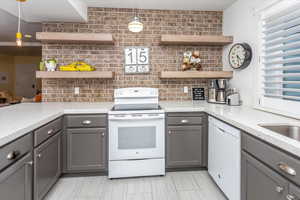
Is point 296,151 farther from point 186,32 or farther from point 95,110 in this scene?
point 186,32

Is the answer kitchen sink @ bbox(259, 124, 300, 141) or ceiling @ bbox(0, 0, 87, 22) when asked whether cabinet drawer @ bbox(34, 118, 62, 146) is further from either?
kitchen sink @ bbox(259, 124, 300, 141)

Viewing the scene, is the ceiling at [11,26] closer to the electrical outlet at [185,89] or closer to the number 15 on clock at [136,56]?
the number 15 on clock at [136,56]

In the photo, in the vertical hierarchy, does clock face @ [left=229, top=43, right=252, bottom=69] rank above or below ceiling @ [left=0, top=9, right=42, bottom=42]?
below

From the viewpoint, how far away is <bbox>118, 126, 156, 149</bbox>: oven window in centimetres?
242

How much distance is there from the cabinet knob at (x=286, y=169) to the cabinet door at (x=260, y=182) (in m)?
0.06

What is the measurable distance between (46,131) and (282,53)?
2.41 metres

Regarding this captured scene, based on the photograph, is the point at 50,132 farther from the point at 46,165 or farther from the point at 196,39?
the point at 196,39

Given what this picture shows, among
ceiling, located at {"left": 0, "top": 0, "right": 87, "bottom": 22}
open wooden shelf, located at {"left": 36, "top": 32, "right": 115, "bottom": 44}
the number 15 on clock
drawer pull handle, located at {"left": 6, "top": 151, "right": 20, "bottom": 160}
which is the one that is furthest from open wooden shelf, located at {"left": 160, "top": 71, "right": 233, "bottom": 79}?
drawer pull handle, located at {"left": 6, "top": 151, "right": 20, "bottom": 160}

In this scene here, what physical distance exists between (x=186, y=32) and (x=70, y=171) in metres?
2.64

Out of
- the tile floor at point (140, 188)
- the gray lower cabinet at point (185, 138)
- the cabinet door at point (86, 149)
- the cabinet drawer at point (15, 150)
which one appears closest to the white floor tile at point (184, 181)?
the tile floor at point (140, 188)

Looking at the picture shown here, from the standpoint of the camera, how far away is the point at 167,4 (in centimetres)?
297

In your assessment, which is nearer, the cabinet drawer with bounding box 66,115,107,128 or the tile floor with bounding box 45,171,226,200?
the tile floor with bounding box 45,171,226,200

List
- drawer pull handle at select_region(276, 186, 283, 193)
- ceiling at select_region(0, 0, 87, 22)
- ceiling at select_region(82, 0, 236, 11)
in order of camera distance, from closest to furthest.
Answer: drawer pull handle at select_region(276, 186, 283, 193)
ceiling at select_region(0, 0, 87, 22)
ceiling at select_region(82, 0, 236, 11)

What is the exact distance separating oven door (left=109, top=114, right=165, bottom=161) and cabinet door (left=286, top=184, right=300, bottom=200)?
1513 mm
